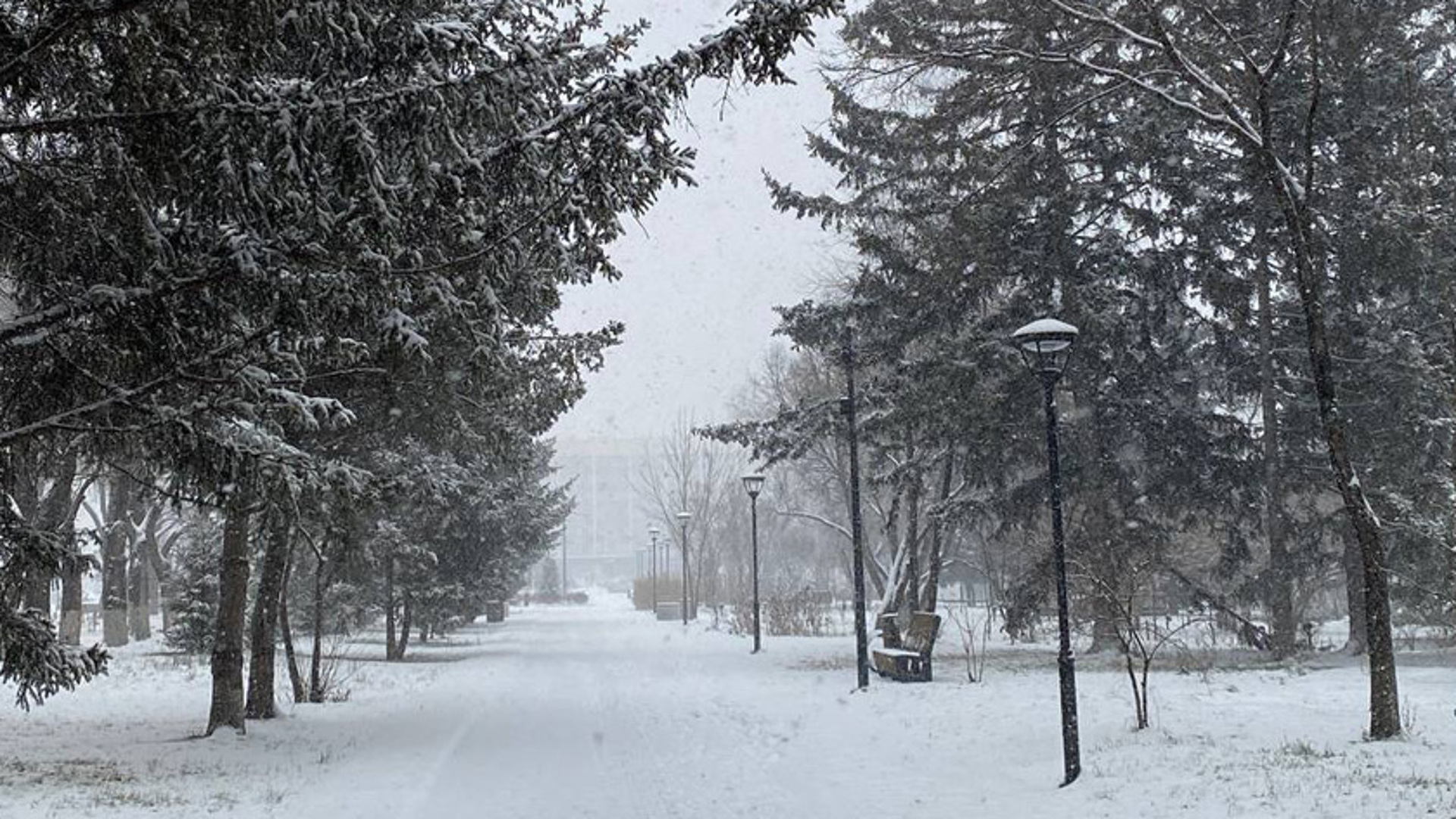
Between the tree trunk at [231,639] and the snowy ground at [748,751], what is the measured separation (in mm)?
344

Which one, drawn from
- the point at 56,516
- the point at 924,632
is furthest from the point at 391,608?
the point at 924,632

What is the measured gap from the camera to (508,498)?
26047 millimetres

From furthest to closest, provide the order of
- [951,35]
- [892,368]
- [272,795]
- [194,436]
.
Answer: [892,368]
[951,35]
[272,795]
[194,436]

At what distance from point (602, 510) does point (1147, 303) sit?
113312 mm

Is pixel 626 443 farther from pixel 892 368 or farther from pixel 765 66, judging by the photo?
pixel 765 66

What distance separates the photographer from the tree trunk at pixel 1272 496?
64.0ft

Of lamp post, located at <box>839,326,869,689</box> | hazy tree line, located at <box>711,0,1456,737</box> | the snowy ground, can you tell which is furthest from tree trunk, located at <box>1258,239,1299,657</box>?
lamp post, located at <box>839,326,869,689</box>

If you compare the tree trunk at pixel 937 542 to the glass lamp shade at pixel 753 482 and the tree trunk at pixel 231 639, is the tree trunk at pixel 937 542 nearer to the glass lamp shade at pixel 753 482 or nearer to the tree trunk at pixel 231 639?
the glass lamp shade at pixel 753 482

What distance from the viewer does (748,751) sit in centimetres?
1043

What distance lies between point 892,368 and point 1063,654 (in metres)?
13.6

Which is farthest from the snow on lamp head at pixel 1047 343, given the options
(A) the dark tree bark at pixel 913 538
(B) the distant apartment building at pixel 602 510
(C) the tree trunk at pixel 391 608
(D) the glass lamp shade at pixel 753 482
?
(B) the distant apartment building at pixel 602 510

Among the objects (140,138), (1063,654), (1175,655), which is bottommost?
(1175,655)

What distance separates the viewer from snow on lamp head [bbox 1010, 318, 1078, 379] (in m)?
8.84

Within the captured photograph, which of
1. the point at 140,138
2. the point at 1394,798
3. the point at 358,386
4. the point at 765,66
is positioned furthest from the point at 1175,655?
the point at 140,138
